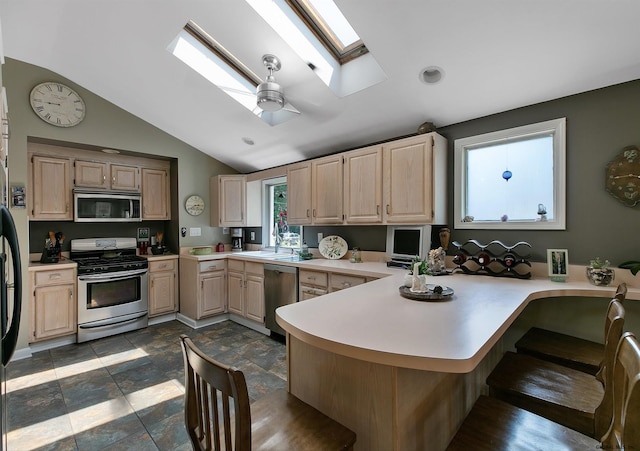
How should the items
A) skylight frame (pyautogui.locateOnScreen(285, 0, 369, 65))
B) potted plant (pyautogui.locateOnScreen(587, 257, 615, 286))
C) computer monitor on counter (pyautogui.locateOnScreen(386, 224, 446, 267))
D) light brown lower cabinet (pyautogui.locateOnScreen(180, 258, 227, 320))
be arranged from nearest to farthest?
potted plant (pyautogui.locateOnScreen(587, 257, 615, 286))
skylight frame (pyautogui.locateOnScreen(285, 0, 369, 65))
computer monitor on counter (pyautogui.locateOnScreen(386, 224, 446, 267))
light brown lower cabinet (pyautogui.locateOnScreen(180, 258, 227, 320))

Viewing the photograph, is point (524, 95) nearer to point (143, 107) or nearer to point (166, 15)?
point (166, 15)

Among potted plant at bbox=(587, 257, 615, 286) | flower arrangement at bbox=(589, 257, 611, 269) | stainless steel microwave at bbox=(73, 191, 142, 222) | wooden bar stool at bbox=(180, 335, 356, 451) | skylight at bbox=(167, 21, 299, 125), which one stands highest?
skylight at bbox=(167, 21, 299, 125)

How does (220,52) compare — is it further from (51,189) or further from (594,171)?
(594,171)

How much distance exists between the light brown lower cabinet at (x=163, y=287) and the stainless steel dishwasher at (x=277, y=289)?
154 centimetres

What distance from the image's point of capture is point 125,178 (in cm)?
398

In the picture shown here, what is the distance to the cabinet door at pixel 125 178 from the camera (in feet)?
12.8

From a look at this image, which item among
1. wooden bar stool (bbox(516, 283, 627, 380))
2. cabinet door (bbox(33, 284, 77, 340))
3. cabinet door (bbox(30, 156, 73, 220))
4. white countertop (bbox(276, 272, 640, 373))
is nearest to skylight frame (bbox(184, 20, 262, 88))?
cabinet door (bbox(30, 156, 73, 220))

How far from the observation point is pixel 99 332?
3418 mm

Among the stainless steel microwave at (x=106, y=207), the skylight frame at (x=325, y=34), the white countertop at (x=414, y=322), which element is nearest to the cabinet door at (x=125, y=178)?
the stainless steel microwave at (x=106, y=207)

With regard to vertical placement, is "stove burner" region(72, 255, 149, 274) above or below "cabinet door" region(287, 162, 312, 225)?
below

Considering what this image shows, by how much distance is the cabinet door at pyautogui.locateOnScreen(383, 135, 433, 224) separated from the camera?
2.61 m

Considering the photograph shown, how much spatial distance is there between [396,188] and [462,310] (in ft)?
5.23

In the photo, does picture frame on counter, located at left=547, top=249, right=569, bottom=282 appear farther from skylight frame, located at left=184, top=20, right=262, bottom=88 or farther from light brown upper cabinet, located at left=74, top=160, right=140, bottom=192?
light brown upper cabinet, located at left=74, top=160, right=140, bottom=192

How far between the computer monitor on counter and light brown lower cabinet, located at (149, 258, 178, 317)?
2.97m
